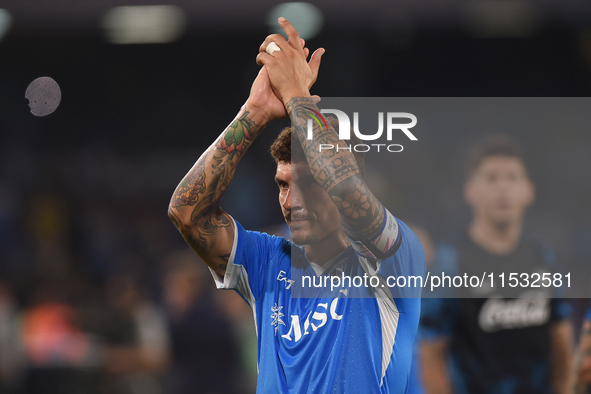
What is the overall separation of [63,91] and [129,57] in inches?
30.0

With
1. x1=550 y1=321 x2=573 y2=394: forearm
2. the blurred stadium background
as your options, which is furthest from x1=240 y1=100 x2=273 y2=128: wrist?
x1=550 y1=321 x2=573 y2=394: forearm

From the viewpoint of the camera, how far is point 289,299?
1.59m

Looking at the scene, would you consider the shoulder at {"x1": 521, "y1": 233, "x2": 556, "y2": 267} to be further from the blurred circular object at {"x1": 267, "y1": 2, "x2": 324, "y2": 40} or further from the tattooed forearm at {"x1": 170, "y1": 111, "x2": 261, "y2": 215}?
the blurred circular object at {"x1": 267, "y1": 2, "x2": 324, "y2": 40}

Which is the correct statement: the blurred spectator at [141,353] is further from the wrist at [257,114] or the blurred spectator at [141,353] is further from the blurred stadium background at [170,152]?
the wrist at [257,114]

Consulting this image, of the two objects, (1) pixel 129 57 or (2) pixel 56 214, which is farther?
(2) pixel 56 214

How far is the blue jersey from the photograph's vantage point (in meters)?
1.46

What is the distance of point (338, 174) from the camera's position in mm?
1436

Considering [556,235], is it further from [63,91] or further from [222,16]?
[63,91]

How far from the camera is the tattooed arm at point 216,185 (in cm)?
158

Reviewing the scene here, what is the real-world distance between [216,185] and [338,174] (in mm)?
394

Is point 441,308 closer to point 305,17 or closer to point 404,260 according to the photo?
point 404,260

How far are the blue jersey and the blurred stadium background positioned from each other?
21.2 inches

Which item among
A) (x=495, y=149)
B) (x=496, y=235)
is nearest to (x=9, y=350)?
(x=496, y=235)

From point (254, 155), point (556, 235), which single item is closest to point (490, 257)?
point (556, 235)
